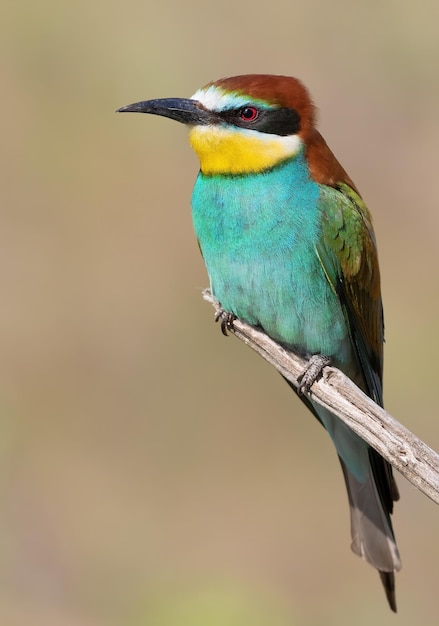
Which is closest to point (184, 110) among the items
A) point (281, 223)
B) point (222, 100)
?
point (222, 100)

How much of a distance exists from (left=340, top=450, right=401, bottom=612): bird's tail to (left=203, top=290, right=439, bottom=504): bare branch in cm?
43

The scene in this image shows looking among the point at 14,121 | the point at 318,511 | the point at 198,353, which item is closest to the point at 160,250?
the point at 198,353

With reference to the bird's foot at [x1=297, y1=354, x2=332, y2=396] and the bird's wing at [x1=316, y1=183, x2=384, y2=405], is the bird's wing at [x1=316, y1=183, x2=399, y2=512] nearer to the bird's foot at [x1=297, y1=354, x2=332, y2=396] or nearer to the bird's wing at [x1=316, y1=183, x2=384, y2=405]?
the bird's wing at [x1=316, y1=183, x2=384, y2=405]

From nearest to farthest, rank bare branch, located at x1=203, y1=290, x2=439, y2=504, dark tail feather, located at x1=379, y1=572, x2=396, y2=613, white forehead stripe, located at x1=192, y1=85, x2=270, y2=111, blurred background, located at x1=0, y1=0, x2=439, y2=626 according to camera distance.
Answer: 1. bare branch, located at x1=203, y1=290, x2=439, y2=504
2. white forehead stripe, located at x1=192, y1=85, x2=270, y2=111
3. dark tail feather, located at x1=379, y1=572, x2=396, y2=613
4. blurred background, located at x1=0, y1=0, x2=439, y2=626

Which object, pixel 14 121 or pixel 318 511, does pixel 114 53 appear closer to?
pixel 14 121

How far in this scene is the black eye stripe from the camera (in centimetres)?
265

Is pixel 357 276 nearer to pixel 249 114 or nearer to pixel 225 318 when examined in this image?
pixel 225 318

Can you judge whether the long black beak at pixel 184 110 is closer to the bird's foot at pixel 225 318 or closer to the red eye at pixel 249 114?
the red eye at pixel 249 114

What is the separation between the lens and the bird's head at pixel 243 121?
8.68 feet

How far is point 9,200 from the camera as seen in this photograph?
195 inches

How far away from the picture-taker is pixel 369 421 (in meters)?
2.29

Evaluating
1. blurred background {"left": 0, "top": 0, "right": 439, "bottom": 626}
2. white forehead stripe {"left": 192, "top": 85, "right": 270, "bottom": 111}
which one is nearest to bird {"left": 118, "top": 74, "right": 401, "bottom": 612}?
white forehead stripe {"left": 192, "top": 85, "right": 270, "bottom": 111}

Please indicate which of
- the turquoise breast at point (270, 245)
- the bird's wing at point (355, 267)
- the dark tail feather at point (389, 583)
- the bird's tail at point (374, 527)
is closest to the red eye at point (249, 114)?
the turquoise breast at point (270, 245)

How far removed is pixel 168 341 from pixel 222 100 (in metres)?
1.92
